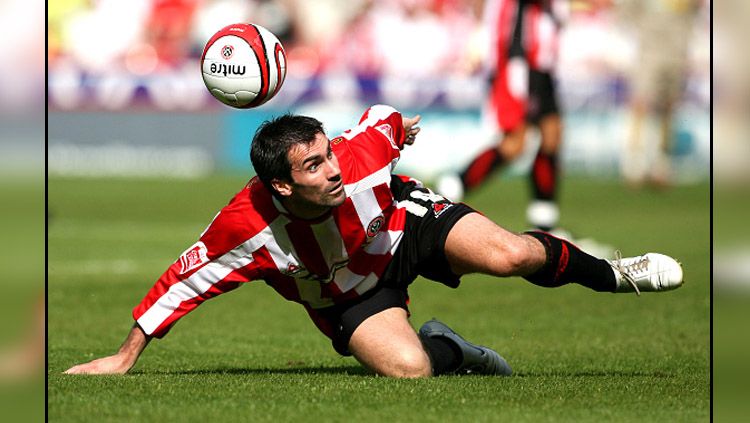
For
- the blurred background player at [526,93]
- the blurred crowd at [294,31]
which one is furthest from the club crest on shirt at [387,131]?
the blurred crowd at [294,31]

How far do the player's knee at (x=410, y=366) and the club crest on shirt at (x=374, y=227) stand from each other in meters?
0.58

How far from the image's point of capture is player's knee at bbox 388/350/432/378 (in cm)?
548

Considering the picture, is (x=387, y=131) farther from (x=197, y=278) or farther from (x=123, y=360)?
(x=123, y=360)

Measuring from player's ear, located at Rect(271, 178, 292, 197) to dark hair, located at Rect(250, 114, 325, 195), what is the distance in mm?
17

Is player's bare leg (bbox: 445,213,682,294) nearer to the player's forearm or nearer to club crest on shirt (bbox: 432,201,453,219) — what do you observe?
club crest on shirt (bbox: 432,201,453,219)

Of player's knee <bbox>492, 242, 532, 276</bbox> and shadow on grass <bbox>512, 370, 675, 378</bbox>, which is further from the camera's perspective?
shadow on grass <bbox>512, 370, 675, 378</bbox>

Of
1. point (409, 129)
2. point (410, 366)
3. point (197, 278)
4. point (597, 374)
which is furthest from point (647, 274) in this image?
point (197, 278)

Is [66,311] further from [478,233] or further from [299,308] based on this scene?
[478,233]

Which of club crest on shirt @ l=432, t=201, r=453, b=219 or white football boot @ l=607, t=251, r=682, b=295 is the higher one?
club crest on shirt @ l=432, t=201, r=453, b=219

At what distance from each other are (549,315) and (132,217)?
839cm

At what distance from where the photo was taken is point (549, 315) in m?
8.65

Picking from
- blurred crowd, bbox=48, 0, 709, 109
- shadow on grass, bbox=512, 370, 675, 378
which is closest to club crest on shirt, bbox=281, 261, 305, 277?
shadow on grass, bbox=512, 370, 675, 378

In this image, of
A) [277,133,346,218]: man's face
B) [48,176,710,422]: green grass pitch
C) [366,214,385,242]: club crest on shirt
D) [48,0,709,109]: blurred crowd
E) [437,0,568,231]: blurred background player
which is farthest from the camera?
[48,0,709,109]: blurred crowd

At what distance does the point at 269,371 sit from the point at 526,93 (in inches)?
267
